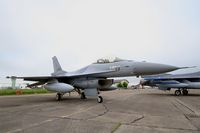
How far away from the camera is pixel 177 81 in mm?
19797

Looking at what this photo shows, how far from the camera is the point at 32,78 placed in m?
12.5

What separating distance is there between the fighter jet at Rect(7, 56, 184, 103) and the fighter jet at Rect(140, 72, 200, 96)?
10.4 m

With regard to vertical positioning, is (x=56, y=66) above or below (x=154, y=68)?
above

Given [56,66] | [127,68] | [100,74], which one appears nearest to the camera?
[127,68]

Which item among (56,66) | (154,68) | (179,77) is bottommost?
(179,77)

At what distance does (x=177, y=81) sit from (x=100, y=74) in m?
11.9

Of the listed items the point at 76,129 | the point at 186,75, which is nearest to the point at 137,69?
the point at 76,129

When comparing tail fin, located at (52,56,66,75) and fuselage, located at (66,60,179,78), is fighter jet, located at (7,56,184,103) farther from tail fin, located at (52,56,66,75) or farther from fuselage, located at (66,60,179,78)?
tail fin, located at (52,56,66,75)

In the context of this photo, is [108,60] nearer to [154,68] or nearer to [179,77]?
[154,68]

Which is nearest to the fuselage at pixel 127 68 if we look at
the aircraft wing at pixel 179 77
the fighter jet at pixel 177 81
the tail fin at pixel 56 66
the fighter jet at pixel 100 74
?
A: the fighter jet at pixel 100 74

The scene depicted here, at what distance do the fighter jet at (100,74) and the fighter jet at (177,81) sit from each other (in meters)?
10.4

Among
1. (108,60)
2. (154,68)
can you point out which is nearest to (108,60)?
(108,60)

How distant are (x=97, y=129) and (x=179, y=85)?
16.7 meters

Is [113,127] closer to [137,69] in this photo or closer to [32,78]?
[137,69]
